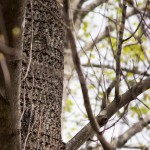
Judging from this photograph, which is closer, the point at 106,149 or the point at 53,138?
the point at 106,149

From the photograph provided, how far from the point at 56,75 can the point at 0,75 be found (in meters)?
0.71

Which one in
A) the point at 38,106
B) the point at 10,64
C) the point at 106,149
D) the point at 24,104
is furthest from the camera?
the point at 38,106

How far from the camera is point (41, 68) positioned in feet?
7.61

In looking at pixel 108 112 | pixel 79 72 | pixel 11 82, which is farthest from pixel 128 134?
pixel 79 72

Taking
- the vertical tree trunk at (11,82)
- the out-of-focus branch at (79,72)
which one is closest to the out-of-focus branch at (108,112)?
the vertical tree trunk at (11,82)

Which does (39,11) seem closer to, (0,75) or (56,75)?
(56,75)

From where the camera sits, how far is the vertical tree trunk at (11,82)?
5.18 feet

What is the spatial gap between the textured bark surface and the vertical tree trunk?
13.4 inches

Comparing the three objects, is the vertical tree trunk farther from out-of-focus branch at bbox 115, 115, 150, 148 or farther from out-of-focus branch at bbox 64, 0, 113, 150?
out-of-focus branch at bbox 115, 115, 150, 148

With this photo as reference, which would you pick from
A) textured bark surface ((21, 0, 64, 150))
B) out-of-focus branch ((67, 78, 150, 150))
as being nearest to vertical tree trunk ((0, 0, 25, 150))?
textured bark surface ((21, 0, 64, 150))

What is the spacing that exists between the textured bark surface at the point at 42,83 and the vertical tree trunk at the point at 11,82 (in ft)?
1.12

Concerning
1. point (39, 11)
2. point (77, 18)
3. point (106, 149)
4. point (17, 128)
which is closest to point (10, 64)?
point (17, 128)

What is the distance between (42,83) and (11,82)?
64cm

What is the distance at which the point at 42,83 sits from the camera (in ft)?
7.52
